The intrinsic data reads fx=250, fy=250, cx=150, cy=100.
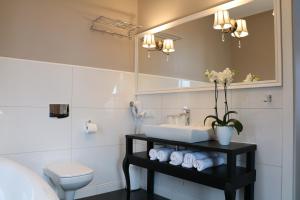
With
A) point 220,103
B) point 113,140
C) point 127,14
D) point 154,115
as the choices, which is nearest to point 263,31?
point 220,103

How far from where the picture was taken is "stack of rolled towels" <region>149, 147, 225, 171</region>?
2008 mm

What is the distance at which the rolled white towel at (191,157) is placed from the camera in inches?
80.3

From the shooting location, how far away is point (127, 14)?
3.15m

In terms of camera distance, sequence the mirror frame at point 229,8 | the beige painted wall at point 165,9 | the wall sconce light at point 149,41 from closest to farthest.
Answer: the mirror frame at point 229,8, the beige painted wall at point 165,9, the wall sconce light at point 149,41

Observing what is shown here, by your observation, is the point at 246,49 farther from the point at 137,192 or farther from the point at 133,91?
the point at 137,192

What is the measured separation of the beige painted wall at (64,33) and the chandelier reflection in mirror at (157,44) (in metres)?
0.25

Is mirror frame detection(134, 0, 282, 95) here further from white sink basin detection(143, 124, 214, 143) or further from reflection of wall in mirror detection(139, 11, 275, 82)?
white sink basin detection(143, 124, 214, 143)

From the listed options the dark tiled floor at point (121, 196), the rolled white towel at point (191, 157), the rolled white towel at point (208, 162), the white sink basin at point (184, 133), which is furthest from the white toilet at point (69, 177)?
the rolled white towel at point (208, 162)

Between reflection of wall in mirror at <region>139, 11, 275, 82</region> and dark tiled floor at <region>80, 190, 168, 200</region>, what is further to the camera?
dark tiled floor at <region>80, 190, 168, 200</region>

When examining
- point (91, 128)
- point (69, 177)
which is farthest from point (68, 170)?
point (91, 128)

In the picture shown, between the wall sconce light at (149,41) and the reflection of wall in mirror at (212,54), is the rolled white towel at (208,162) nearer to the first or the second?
the reflection of wall in mirror at (212,54)

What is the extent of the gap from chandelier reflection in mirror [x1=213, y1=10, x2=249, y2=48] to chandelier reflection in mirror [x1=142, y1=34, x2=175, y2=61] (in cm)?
62

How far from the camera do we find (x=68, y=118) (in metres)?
2.61

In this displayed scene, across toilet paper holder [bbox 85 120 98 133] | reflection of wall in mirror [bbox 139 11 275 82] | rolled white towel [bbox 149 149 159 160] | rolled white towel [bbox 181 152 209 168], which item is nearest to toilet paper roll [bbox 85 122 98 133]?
toilet paper holder [bbox 85 120 98 133]
